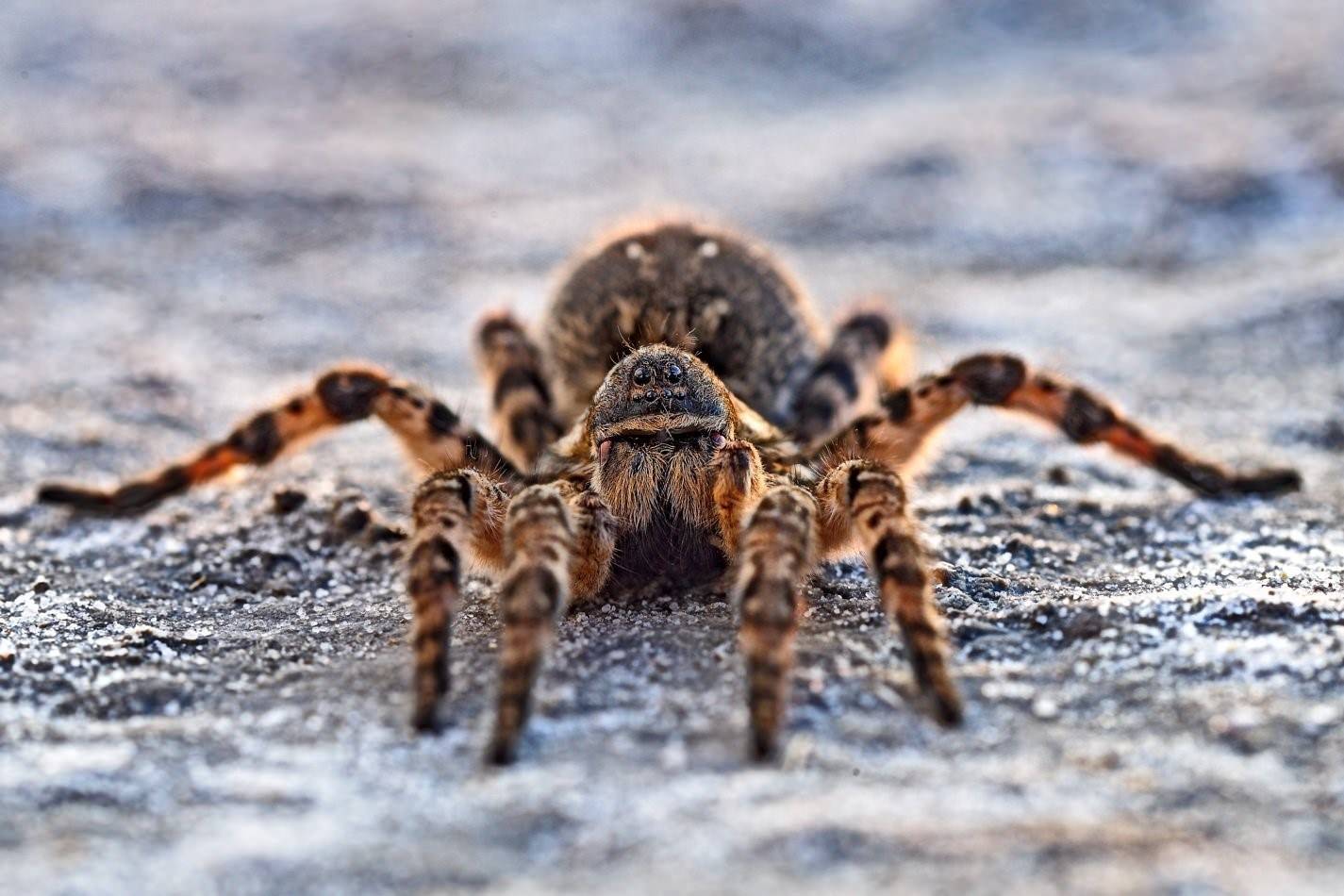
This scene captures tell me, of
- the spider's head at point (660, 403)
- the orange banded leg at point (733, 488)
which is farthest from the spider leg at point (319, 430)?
the orange banded leg at point (733, 488)

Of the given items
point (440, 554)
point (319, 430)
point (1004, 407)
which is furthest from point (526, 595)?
point (1004, 407)

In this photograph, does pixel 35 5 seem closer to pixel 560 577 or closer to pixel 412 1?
pixel 412 1

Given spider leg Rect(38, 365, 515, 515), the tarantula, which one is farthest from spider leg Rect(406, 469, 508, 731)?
spider leg Rect(38, 365, 515, 515)

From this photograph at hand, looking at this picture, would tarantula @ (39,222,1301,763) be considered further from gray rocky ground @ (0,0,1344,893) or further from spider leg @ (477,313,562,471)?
gray rocky ground @ (0,0,1344,893)

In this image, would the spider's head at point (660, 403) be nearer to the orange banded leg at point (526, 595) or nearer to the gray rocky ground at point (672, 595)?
the orange banded leg at point (526, 595)

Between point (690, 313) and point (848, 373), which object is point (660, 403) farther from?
point (848, 373)

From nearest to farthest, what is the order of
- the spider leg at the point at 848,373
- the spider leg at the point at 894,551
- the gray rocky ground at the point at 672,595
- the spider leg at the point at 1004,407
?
1. the gray rocky ground at the point at 672,595
2. the spider leg at the point at 894,551
3. the spider leg at the point at 1004,407
4. the spider leg at the point at 848,373

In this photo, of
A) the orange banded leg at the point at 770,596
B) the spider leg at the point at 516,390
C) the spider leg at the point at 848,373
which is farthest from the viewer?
the spider leg at the point at 848,373
